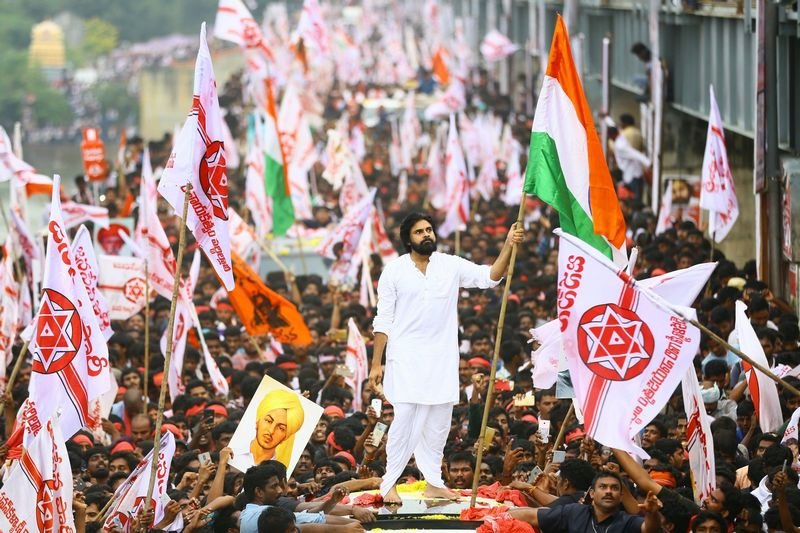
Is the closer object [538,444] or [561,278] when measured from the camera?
[561,278]

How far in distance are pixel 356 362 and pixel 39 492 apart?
19.1ft

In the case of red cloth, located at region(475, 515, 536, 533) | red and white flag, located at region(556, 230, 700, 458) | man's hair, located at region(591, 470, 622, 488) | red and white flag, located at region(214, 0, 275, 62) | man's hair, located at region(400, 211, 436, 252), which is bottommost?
red cloth, located at region(475, 515, 536, 533)

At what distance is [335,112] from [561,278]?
42462 mm

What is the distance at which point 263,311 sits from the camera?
17.9 m

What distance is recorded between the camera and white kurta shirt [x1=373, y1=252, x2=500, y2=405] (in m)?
12.3

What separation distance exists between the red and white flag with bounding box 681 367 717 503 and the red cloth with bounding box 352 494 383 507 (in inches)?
75.4

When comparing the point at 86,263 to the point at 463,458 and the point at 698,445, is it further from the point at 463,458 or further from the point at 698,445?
the point at 698,445

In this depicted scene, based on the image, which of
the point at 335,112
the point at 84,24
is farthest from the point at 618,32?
the point at 84,24

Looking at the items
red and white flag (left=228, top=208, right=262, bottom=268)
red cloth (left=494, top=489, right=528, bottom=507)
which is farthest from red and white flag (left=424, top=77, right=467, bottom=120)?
red cloth (left=494, top=489, right=528, bottom=507)

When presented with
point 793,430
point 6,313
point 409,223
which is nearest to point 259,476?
point 409,223

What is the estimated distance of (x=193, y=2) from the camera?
4254 inches

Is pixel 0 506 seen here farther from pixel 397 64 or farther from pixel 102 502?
pixel 397 64

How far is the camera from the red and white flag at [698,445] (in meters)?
11.8

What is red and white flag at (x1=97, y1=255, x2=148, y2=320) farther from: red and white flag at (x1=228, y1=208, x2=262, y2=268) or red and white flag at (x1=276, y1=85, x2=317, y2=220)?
red and white flag at (x1=276, y1=85, x2=317, y2=220)
